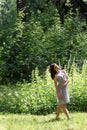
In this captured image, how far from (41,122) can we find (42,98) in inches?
73.4

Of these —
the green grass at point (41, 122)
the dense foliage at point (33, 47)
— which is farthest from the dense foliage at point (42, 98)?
the dense foliage at point (33, 47)

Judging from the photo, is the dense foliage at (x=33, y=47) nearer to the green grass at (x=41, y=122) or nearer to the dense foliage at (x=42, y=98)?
the dense foliage at (x=42, y=98)

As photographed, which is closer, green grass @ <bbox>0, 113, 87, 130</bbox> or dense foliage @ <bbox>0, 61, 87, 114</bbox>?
green grass @ <bbox>0, 113, 87, 130</bbox>

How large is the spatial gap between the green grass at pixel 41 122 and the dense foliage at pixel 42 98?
57cm

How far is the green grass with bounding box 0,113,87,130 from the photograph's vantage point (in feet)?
34.2

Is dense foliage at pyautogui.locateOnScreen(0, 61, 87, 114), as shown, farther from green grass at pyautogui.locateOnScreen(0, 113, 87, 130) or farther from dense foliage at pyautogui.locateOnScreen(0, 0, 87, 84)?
dense foliage at pyautogui.locateOnScreen(0, 0, 87, 84)

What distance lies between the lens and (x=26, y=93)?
13289 millimetres

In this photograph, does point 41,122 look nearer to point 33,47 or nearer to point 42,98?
point 42,98

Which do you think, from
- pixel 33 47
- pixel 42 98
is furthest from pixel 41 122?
pixel 33 47

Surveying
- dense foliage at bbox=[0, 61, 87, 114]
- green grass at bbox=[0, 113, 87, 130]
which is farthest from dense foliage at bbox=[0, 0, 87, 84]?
green grass at bbox=[0, 113, 87, 130]

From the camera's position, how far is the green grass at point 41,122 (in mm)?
10422

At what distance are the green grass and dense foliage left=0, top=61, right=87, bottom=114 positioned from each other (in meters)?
0.57

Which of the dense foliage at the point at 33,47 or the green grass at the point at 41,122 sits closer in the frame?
the green grass at the point at 41,122

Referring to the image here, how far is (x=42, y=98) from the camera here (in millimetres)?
13031
